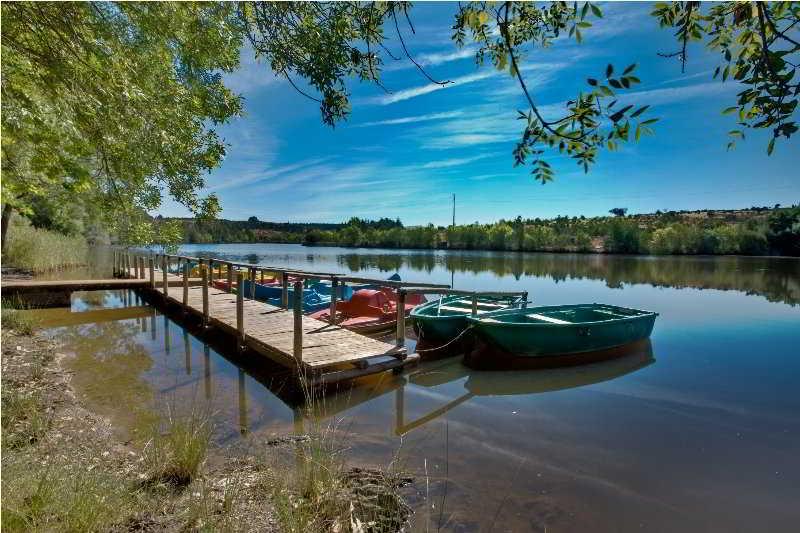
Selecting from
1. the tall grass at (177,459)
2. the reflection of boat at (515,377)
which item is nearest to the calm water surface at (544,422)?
the reflection of boat at (515,377)

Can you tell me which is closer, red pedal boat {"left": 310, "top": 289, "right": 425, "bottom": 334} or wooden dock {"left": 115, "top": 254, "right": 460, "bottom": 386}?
wooden dock {"left": 115, "top": 254, "right": 460, "bottom": 386}

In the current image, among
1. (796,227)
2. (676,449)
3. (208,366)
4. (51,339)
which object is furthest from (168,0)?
(796,227)

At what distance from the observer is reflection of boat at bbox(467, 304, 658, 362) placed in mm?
8492

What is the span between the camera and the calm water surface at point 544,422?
422 centimetres

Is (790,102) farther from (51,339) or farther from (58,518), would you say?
(51,339)

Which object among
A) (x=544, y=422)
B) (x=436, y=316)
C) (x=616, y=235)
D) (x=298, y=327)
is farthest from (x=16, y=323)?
(x=616, y=235)

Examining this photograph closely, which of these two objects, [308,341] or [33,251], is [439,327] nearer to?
[308,341]

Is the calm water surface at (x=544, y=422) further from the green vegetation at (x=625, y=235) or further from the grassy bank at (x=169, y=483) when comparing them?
the green vegetation at (x=625, y=235)

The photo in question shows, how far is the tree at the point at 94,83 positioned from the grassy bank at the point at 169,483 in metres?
1.96

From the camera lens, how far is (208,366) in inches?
328

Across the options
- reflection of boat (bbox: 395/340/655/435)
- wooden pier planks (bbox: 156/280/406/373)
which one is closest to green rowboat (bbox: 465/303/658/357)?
reflection of boat (bbox: 395/340/655/435)

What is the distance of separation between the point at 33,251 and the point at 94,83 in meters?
23.9

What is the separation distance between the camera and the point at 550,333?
8.64 metres

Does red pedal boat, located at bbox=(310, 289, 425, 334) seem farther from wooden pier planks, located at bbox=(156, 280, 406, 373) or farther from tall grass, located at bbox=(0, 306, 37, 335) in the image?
tall grass, located at bbox=(0, 306, 37, 335)
